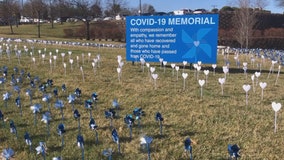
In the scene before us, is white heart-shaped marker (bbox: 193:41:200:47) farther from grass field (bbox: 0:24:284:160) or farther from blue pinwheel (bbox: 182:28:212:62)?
grass field (bbox: 0:24:284:160)

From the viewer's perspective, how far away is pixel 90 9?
2373 inches

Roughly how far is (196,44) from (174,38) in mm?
907

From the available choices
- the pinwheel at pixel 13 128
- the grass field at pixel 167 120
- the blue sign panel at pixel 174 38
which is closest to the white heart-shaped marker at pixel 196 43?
the blue sign panel at pixel 174 38

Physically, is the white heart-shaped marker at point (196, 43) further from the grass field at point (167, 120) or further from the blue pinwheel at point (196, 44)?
the grass field at point (167, 120)

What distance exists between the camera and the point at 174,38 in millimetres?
13180

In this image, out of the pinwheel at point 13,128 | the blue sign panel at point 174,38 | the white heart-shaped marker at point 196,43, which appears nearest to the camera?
the pinwheel at point 13,128

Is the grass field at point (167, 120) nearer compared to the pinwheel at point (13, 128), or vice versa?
the grass field at point (167, 120)

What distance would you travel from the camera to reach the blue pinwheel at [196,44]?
41.2 feet

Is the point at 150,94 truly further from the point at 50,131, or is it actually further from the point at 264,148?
the point at 264,148

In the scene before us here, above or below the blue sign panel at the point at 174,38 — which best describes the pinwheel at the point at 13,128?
below

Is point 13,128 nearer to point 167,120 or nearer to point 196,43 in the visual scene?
point 167,120

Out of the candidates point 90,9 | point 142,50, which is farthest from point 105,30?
point 142,50

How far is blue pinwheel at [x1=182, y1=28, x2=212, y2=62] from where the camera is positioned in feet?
41.2

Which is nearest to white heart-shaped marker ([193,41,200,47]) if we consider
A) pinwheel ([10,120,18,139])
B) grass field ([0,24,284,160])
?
grass field ([0,24,284,160])
